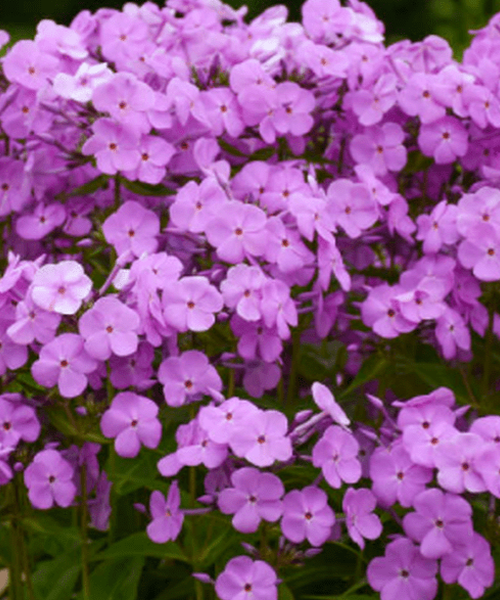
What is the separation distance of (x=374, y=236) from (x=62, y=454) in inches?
22.3

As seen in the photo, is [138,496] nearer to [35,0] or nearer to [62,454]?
[62,454]

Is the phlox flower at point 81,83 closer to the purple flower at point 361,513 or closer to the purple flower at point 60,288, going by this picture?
the purple flower at point 60,288

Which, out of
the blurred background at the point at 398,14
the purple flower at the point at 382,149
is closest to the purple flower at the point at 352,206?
the purple flower at the point at 382,149

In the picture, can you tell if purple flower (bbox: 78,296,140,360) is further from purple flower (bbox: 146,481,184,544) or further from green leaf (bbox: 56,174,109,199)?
green leaf (bbox: 56,174,109,199)

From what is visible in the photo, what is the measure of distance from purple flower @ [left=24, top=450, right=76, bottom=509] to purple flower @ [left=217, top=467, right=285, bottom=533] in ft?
0.79

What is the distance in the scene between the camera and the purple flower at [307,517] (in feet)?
6.01

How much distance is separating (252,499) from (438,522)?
0.24 meters

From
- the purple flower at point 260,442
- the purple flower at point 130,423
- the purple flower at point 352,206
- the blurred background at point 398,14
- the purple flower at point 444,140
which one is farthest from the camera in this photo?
the blurred background at point 398,14

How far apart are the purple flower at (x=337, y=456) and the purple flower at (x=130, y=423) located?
22cm

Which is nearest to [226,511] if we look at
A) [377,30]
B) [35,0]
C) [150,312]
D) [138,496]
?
[150,312]

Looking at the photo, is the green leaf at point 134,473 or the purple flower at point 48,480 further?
the green leaf at point 134,473

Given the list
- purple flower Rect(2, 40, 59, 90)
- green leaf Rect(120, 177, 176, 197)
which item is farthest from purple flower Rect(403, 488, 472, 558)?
purple flower Rect(2, 40, 59, 90)

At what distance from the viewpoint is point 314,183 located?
Answer: 2082 mm

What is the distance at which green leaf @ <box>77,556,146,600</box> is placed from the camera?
2.08 m
